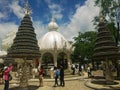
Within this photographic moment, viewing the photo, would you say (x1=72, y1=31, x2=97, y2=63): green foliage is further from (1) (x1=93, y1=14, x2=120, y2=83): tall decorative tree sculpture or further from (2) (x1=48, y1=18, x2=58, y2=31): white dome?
(1) (x1=93, y1=14, x2=120, y2=83): tall decorative tree sculpture

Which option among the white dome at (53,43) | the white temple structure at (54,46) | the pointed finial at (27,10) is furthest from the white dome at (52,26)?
the pointed finial at (27,10)

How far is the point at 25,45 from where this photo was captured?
18.3 metres

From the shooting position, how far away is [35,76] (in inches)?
1215

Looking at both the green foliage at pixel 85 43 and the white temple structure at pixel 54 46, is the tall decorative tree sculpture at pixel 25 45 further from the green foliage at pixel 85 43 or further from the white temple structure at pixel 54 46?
the green foliage at pixel 85 43

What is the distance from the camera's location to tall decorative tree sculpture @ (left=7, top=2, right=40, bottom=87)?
18.0m

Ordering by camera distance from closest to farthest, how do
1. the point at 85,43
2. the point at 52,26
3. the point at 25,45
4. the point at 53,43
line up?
1. the point at 25,45
2. the point at 53,43
3. the point at 52,26
4. the point at 85,43

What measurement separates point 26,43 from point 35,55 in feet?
4.73

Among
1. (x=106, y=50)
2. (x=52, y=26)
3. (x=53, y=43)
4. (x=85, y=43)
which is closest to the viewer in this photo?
(x=106, y=50)

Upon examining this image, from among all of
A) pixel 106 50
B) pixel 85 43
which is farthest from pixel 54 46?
pixel 106 50

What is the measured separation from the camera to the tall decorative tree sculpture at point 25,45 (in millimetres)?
17953

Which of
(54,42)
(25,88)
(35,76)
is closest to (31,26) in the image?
A: (25,88)

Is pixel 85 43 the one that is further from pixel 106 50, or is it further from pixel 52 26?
pixel 106 50

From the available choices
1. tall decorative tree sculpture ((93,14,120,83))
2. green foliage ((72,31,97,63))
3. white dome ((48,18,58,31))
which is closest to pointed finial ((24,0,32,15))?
tall decorative tree sculpture ((93,14,120,83))

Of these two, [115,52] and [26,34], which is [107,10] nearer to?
[115,52]
